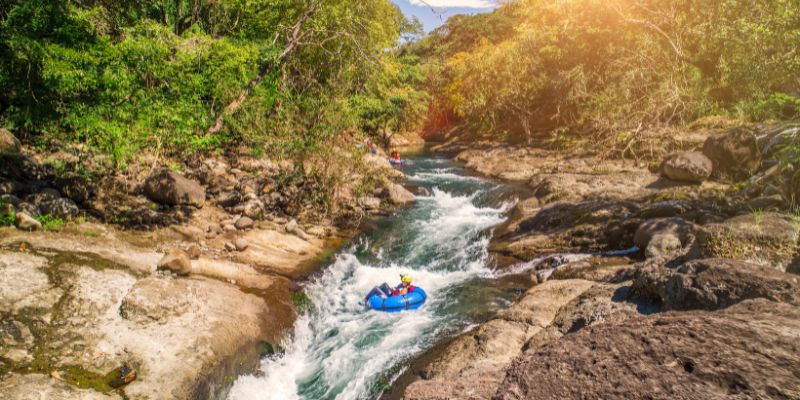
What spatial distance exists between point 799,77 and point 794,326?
8645 millimetres

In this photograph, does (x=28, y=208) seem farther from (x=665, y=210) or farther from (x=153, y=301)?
(x=665, y=210)

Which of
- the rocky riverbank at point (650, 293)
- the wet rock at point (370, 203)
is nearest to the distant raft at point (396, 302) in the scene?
the rocky riverbank at point (650, 293)

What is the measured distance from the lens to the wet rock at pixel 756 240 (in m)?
6.46

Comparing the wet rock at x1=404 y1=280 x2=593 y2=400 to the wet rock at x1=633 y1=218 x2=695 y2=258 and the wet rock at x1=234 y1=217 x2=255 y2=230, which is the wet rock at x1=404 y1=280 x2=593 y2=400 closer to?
the wet rock at x1=633 y1=218 x2=695 y2=258

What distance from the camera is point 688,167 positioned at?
1577 centimetres

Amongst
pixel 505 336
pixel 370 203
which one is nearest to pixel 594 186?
pixel 370 203

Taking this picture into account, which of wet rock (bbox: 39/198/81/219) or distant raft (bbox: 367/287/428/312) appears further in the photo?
distant raft (bbox: 367/287/428/312)

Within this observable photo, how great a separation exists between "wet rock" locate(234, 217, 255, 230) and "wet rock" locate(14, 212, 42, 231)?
4553mm

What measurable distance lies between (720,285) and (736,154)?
14350 millimetres

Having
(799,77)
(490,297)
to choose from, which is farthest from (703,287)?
(799,77)

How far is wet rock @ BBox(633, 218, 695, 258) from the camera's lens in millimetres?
8820

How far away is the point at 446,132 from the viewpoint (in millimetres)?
55406

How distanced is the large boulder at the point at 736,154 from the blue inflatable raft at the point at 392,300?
13542 mm

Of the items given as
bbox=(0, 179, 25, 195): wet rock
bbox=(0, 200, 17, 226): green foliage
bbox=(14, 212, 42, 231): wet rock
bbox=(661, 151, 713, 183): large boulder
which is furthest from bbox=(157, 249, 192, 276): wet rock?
bbox=(661, 151, 713, 183): large boulder
